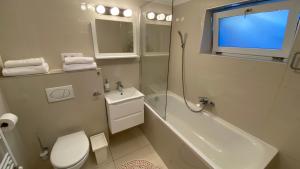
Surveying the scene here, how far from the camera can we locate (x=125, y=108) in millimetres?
1752

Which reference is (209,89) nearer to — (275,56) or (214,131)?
(214,131)

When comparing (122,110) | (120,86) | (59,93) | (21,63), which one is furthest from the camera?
(120,86)

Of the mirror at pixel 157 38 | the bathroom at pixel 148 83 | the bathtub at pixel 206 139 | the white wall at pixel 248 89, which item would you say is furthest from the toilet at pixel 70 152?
the white wall at pixel 248 89

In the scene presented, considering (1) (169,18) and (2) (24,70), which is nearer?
(2) (24,70)

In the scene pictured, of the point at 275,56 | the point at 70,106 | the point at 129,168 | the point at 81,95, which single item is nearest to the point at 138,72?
the point at 81,95

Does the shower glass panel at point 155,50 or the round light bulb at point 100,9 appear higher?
the round light bulb at point 100,9

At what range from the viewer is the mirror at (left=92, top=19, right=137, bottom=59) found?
1719 mm

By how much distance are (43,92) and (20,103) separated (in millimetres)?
219

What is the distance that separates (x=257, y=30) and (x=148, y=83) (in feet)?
4.82

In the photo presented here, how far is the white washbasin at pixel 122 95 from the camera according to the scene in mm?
1709

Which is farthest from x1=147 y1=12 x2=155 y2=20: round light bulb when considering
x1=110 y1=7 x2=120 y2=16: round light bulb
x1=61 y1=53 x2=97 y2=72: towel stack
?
x1=61 y1=53 x2=97 y2=72: towel stack

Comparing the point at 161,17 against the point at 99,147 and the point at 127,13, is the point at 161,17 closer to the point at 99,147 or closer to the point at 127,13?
the point at 127,13

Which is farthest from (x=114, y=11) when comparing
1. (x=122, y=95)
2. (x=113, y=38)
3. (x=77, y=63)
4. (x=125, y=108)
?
(x=125, y=108)

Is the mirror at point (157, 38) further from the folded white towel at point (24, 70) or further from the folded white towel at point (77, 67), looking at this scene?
the folded white towel at point (24, 70)
